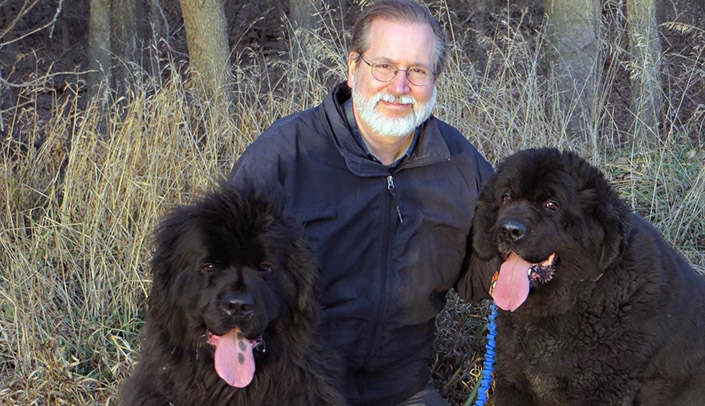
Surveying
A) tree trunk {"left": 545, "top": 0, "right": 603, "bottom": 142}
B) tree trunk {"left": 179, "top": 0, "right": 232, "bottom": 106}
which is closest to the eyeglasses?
tree trunk {"left": 545, "top": 0, "right": 603, "bottom": 142}

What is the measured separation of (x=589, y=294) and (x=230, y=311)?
1598mm

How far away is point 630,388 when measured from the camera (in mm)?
3445

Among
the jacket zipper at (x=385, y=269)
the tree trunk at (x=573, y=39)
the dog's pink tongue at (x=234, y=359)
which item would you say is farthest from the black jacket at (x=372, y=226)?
the tree trunk at (x=573, y=39)

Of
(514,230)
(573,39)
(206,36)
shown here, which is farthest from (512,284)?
(206,36)

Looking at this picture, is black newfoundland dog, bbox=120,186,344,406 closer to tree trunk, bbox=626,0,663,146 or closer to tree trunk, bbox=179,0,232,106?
tree trunk, bbox=626,0,663,146

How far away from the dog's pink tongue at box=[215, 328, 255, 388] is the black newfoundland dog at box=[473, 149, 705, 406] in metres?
1.17

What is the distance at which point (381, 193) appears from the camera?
3838 mm

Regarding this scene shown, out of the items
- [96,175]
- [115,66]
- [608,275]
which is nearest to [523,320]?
[608,275]

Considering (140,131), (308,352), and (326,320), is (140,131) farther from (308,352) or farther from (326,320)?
(308,352)

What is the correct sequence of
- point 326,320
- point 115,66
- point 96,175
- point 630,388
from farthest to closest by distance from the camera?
point 115,66 < point 96,175 < point 326,320 < point 630,388

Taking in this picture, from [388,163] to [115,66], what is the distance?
8.54 metres

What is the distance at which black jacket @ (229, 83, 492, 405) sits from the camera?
3768 mm

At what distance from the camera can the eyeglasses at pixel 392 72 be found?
3.88m

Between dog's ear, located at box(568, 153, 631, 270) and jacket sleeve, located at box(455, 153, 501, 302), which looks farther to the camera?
jacket sleeve, located at box(455, 153, 501, 302)
